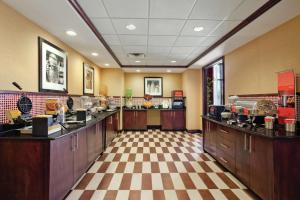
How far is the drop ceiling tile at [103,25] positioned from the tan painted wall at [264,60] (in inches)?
110

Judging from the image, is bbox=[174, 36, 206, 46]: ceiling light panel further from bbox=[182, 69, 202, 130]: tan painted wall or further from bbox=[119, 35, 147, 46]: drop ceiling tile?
bbox=[182, 69, 202, 130]: tan painted wall

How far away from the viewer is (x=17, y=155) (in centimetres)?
188

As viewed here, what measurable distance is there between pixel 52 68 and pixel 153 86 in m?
4.96

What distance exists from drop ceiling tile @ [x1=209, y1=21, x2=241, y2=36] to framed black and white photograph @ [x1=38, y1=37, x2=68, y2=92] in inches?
119

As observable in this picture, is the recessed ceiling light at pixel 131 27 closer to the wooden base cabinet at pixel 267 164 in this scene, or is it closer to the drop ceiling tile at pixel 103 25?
the drop ceiling tile at pixel 103 25

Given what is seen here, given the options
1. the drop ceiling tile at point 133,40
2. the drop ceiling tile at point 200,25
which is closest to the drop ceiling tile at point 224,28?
the drop ceiling tile at point 200,25

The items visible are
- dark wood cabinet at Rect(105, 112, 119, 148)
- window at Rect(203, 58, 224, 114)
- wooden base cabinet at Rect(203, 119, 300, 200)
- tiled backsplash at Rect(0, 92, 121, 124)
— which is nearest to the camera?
wooden base cabinet at Rect(203, 119, 300, 200)

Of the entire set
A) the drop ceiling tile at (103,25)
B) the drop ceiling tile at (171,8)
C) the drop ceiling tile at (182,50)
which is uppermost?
the drop ceiling tile at (171,8)

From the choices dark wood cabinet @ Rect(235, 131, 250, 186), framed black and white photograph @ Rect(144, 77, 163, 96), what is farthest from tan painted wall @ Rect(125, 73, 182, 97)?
dark wood cabinet @ Rect(235, 131, 250, 186)

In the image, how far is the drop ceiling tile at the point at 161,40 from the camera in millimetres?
3637

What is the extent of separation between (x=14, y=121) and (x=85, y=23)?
1.74 m

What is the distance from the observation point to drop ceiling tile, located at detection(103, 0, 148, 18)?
7.63 feet

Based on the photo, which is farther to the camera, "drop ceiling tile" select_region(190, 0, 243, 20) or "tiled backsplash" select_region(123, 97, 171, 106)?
"tiled backsplash" select_region(123, 97, 171, 106)

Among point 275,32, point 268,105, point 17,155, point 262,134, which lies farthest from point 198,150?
point 17,155
